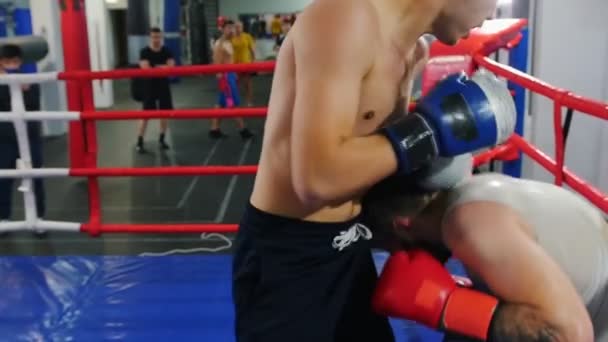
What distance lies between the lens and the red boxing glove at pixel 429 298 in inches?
46.3

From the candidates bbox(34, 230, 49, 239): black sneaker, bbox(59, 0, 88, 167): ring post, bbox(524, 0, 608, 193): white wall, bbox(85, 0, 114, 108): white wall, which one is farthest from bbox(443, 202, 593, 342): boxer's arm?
bbox(85, 0, 114, 108): white wall

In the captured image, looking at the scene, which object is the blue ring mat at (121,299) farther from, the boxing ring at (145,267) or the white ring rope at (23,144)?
the white ring rope at (23,144)

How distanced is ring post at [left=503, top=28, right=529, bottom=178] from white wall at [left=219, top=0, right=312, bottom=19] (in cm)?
1412

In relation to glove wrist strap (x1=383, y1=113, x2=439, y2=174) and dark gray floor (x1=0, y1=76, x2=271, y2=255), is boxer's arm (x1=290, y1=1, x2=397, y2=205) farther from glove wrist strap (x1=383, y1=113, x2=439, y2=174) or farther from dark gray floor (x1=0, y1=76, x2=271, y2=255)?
dark gray floor (x1=0, y1=76, x2=271, y2=255)

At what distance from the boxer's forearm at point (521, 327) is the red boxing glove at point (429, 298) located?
2 centimetres

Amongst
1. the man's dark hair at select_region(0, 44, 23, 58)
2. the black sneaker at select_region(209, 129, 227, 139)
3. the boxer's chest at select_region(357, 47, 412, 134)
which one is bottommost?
the black sneaker at select_region(209, 129, 227, 139)

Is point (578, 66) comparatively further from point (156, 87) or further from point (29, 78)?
point (156, 87)

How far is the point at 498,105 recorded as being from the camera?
1.24m

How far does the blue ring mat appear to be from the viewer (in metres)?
2.62

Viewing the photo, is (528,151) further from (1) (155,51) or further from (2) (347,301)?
(1) (155,51)

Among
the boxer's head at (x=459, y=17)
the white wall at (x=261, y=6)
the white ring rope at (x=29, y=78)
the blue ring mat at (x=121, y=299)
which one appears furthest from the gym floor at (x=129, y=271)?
the white wall at (x=261, y=6)

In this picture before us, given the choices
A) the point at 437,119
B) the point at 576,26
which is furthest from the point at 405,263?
the point at 576,26

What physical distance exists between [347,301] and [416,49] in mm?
557

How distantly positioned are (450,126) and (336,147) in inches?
8.6
